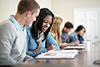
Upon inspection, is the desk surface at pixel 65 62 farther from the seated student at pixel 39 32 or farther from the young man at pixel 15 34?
the seated student at pixel 39 32

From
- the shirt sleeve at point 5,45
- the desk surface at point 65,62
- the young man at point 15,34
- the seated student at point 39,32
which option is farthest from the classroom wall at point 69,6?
the shirt sleeve at point 5,45

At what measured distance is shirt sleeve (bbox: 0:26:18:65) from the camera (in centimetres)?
124

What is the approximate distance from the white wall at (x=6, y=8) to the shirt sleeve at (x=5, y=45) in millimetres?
1459

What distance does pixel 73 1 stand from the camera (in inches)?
283

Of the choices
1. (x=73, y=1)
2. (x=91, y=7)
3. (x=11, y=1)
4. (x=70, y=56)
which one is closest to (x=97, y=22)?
(x=91, y=7)

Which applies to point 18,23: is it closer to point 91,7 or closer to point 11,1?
point 11,1

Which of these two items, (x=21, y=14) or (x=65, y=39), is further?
(x=65, y=39)

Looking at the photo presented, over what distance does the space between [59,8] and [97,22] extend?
183 centimetres

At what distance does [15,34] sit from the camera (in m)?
1.38

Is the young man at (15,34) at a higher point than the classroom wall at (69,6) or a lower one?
lower

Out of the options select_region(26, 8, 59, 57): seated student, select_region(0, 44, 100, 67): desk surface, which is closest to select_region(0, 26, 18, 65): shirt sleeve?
select_region(0, 44, 100, 67): desk surface

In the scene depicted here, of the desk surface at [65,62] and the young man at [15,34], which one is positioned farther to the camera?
the young man at [15,34]

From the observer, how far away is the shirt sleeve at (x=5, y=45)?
124cm

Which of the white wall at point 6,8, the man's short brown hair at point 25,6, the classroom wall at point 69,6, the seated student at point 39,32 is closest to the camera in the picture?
the man's short brown hair at point 25,6
